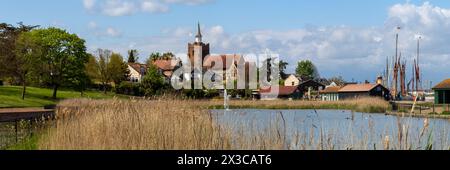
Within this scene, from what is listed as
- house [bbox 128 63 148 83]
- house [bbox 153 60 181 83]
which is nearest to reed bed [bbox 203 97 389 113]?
house [bbox 128 63 148 83]

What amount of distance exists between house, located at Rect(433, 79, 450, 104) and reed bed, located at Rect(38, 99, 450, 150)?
5196cm

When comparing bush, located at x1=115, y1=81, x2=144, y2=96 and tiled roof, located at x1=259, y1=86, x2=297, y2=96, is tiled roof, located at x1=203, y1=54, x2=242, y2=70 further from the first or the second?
bush, located at x1=115, y1=81, x2=144, y2=96

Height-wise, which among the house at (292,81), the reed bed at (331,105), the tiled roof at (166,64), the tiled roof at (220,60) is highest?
the tiled roof at (220,60)

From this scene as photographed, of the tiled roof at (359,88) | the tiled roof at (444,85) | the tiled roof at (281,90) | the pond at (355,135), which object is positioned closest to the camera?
the pond at (355,135)

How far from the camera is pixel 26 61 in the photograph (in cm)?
5600

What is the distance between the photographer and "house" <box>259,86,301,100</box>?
96.4 metres

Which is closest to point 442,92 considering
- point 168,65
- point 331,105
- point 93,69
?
point 331,105

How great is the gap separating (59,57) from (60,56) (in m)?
0.18

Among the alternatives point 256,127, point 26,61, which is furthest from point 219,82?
point 256,127

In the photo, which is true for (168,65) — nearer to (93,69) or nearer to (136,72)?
(136,72)

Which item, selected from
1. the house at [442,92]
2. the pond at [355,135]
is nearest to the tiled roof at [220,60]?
the house at [442,92]

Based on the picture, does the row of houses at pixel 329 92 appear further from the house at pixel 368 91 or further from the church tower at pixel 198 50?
the church tower at pixel 198 50

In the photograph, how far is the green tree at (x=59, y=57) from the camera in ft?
197
